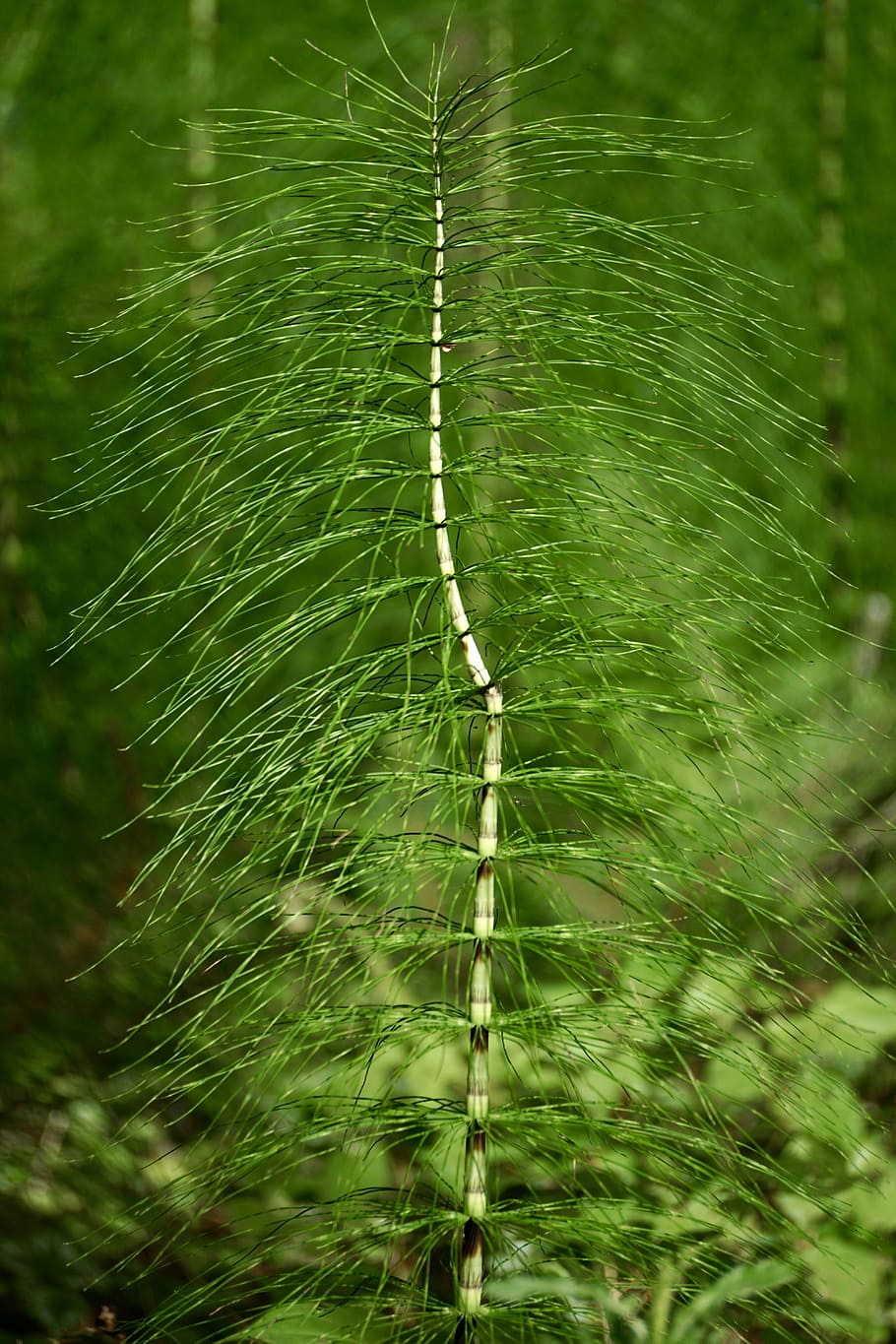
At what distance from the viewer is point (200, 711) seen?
1.90 m

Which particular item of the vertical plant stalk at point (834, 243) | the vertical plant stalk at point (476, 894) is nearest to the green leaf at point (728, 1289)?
the vertical plant stalk at point (476, 894)

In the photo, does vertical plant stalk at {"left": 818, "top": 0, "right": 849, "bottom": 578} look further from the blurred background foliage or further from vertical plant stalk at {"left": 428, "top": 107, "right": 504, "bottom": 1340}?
vertical plant stalk at {"left": 428, "top": 107, "right": 504, "bottom": 1340}

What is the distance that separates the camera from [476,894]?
68 centimetres

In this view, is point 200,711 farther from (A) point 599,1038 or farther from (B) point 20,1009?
(A) point 599,1038

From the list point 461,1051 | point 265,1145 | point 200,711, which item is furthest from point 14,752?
point 265,1145

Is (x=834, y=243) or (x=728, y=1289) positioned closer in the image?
(x=728, y=1289)

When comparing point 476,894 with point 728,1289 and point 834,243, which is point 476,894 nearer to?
point 728,1289

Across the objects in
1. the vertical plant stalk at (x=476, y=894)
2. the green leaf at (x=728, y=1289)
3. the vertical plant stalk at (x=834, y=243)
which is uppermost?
the vertical plant stalk at (x=834, y=243)

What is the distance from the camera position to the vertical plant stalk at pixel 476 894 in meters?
0.65

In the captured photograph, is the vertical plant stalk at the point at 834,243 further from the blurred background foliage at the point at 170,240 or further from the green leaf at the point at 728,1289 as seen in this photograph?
the green leaf at the point at 728,1289

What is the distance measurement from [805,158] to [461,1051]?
4.54 ft

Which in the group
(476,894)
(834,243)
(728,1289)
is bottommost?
(728,1289)

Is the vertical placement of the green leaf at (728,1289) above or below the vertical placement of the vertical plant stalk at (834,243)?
below

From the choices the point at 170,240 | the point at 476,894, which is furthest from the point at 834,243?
the point at 476,894
